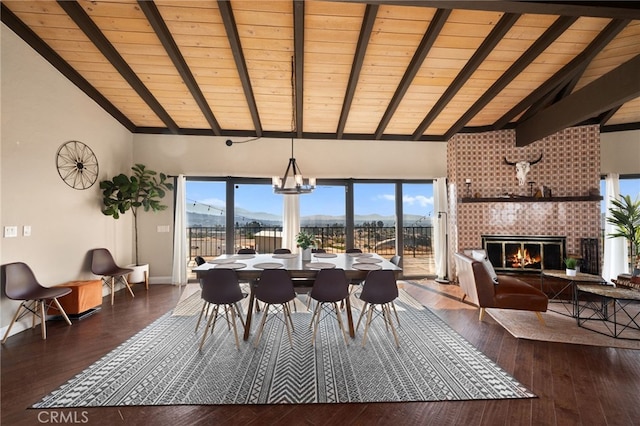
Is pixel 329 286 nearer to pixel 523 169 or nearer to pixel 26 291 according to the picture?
pixel 26 291

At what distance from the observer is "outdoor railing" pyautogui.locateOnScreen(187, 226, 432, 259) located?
19.2 ft

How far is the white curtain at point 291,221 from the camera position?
5551mm

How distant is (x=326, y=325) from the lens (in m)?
3.38

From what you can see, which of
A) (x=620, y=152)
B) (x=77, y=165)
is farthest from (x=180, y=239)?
(x=620, y=152)

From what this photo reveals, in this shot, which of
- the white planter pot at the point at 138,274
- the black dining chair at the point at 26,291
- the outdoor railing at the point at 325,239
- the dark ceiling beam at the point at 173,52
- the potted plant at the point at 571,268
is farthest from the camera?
the outdoor railing at the point at 325,239

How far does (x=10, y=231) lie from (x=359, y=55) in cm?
437

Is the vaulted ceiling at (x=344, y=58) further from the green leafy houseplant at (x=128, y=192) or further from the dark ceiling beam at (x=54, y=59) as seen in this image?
the green leafy houseplant at (x=128, y=192)

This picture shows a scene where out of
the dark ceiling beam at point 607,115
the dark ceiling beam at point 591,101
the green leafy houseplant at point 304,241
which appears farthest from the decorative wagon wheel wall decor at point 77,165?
the dark ceiling beam at point 607,115

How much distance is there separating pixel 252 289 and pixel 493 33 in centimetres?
389

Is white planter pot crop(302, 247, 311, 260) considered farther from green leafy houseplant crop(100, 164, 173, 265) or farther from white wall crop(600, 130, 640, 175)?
white wall crop(600, 130, 640, 175)

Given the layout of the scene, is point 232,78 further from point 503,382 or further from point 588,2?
point 503,382

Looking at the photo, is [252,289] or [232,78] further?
[232,78]

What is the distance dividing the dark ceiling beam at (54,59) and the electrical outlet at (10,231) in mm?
2097

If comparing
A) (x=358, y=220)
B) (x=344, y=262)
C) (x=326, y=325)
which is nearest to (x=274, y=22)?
(x=344, y=262)
